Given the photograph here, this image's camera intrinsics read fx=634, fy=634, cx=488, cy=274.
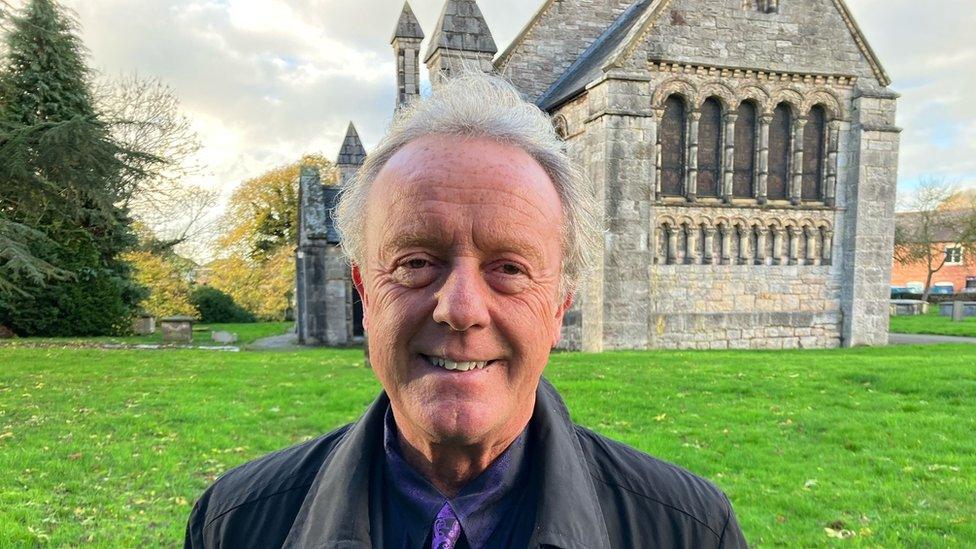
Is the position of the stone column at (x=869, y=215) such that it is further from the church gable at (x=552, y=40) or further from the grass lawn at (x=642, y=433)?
the church gable at (x=552, y=40)

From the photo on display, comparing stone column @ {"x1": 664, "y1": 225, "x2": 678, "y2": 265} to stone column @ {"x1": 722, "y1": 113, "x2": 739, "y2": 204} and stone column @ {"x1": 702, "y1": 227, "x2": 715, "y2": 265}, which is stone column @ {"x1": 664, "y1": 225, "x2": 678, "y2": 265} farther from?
stone column @ {"x1": 722, "y1": 113, "x2": 739, "y2": 204}

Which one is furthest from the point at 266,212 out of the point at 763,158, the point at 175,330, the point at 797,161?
the point at 797,161

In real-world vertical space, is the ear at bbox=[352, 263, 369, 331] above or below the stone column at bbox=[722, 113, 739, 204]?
below

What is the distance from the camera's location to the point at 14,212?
19.3 metres

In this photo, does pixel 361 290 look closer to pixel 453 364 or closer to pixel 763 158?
pixel 453 364

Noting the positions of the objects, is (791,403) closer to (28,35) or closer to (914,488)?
(914,488)

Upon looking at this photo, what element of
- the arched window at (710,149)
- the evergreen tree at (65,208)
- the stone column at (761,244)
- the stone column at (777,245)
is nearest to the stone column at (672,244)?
the arched window at (710,149)

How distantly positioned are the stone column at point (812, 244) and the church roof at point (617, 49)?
461 cm

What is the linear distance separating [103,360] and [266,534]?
14.2 m

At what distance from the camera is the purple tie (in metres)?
1.46

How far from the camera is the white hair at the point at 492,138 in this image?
1596 mm

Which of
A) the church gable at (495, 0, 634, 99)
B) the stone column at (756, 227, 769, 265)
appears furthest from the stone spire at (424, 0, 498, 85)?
the stone column at (756, 227, 769, 265)

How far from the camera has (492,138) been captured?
5.20 feet

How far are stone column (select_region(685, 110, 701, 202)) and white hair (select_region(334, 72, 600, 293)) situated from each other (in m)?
15.9
